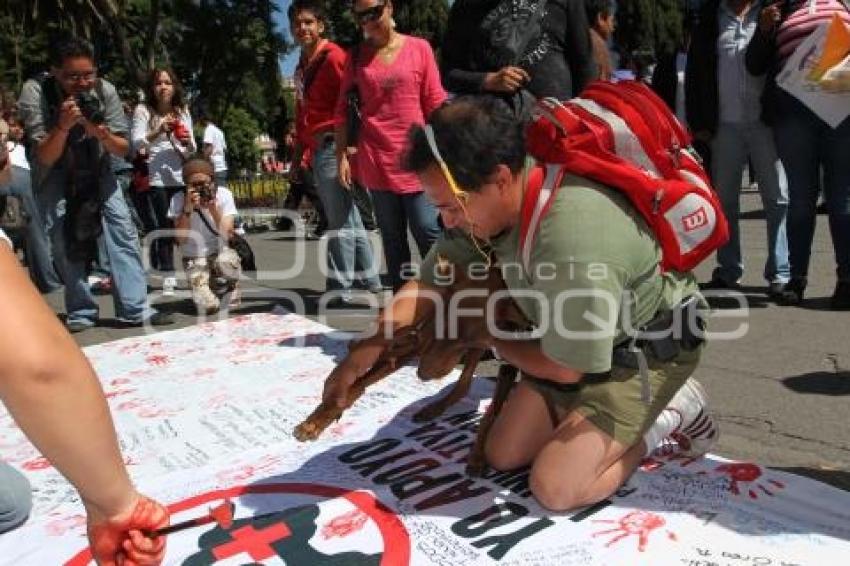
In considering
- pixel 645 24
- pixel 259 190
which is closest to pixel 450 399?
pixel 259 190

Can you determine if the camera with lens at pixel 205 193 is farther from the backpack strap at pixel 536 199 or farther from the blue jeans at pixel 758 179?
the backpack strap at pixel 536 199

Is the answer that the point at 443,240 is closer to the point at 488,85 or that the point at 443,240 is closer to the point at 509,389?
the point at 509,389

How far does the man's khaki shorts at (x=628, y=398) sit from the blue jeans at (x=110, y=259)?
Result: 310 centimetres

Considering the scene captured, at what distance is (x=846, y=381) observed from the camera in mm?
2922

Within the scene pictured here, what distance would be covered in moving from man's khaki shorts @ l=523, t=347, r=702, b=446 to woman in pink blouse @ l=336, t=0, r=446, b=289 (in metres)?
1.72

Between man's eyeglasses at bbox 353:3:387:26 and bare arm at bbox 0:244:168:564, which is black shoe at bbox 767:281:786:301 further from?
bare arm at bbox 0:244:168:564

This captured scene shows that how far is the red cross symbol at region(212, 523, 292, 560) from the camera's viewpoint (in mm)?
1933

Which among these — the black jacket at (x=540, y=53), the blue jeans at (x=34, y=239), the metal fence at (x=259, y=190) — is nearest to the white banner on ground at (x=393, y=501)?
the black jacket at (x=540, y=53)

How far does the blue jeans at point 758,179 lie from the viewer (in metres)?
4.20

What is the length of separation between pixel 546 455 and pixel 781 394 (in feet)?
4.16

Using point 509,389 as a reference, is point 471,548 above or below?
below

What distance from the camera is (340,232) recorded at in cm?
462

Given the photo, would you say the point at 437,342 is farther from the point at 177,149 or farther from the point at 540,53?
the point at 177,149

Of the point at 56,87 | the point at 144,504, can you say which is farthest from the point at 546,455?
the point at 56,87
